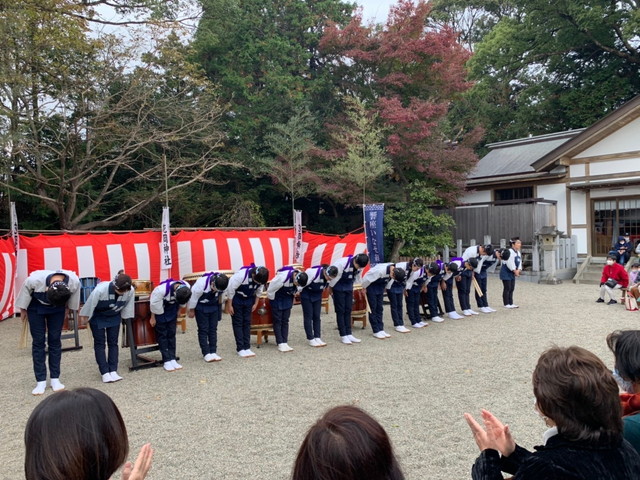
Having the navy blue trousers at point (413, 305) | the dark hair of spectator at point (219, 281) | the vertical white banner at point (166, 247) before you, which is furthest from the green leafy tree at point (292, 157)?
the dark hair of spectator at point (219, 281)

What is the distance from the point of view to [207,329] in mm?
7758

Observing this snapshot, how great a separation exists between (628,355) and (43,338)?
6.49 m

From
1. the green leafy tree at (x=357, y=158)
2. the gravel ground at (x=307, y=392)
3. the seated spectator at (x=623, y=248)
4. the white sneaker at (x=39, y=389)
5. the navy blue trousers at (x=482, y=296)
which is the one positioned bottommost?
the gravel ground at (x=307, y=392)

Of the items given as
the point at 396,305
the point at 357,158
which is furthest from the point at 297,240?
the point at 396,305

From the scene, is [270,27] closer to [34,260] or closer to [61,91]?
[61,91]

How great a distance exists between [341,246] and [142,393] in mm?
8625

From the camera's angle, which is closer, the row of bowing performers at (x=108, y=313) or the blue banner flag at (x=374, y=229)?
the row of bowing performers at (x=108, y=313)

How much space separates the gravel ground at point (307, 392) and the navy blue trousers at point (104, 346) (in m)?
0.25

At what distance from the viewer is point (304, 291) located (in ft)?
28.5

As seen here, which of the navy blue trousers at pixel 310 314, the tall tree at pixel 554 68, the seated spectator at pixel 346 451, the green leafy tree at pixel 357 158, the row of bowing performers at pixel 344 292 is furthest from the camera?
the tall tree at pixel 554 68

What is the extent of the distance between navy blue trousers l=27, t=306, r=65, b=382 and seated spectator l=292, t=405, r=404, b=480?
5981 millimetres

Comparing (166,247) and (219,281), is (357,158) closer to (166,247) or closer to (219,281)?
(166,247)

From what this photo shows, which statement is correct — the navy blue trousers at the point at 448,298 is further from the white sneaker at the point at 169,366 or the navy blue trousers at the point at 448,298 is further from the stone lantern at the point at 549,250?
the stone lantern at the point at 549,250

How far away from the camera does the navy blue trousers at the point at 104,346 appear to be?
6652mm
